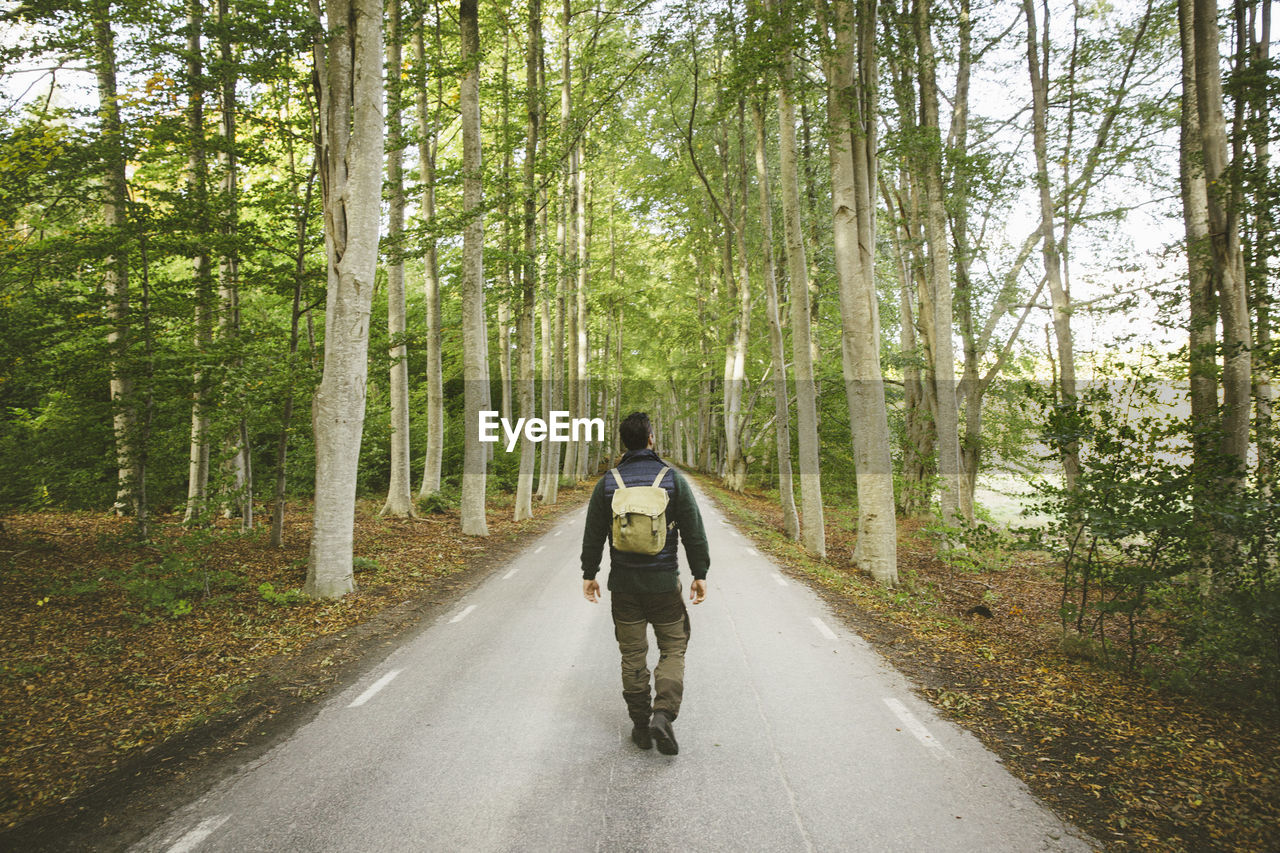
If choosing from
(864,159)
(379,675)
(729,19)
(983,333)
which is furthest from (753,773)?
(983,333)

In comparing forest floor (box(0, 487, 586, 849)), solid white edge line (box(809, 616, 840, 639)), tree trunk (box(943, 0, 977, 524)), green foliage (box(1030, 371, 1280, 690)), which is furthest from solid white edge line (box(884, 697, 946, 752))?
tree trunk (box(943, 0, 977, 524))

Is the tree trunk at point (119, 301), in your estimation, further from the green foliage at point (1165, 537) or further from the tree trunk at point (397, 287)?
the green foliage at point (1165, 537)

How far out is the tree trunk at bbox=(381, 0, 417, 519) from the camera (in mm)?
11898

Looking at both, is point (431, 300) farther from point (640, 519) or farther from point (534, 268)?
point (640, 519)

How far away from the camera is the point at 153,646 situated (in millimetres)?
6062

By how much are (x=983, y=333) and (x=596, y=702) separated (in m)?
16.4

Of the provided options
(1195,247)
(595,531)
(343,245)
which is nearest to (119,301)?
(343,245)

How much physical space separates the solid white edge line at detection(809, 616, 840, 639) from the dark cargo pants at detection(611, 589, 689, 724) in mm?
3149

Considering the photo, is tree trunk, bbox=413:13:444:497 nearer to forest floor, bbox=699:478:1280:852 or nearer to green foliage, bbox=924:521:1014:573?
forest floor, bbox=699:478:1280:852

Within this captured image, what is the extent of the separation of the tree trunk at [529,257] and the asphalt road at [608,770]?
11.2 metres

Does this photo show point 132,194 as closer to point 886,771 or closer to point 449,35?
point 449,35

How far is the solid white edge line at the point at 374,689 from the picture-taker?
4784mm

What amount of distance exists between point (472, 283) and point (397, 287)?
2282 millimetres

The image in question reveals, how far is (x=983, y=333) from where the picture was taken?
16.7 metres
